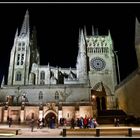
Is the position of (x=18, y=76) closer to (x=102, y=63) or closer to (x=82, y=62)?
(x=82, y=62)

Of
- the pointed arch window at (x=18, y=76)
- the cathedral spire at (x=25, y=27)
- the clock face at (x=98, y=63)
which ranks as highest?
the cathedral spire at (x=25, y=27)

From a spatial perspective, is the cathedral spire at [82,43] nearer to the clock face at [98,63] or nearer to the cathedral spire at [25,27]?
the clock face at [98,63]

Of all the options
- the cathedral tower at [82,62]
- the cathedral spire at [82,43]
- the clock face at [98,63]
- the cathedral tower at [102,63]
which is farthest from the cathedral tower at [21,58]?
the clock face at [98,63]

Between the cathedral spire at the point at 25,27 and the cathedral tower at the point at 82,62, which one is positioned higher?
the cathedral spire at the point at 25,27

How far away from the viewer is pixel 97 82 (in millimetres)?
60156

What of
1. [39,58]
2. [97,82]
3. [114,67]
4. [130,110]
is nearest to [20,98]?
[130,110]

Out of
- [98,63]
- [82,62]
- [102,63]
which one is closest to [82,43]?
[82,62]

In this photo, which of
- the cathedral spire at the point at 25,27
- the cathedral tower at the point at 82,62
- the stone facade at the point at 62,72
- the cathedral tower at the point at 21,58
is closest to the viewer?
the stone facade at the point at 62,72

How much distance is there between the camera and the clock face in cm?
6207

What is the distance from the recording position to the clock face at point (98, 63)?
62066 mm

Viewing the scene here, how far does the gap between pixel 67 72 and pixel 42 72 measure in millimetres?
7607

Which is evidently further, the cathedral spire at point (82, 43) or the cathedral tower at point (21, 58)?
the cathedral spire at point (82, 43)

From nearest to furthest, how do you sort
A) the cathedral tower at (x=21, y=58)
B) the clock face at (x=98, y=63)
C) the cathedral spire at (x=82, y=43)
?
1. the cathedral tower at (x=21, y=58)
2. the cathedral spire at (x=82, y=43)
3. the clock face at (x=98, y=63)

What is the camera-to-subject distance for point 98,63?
62500 millimetres
